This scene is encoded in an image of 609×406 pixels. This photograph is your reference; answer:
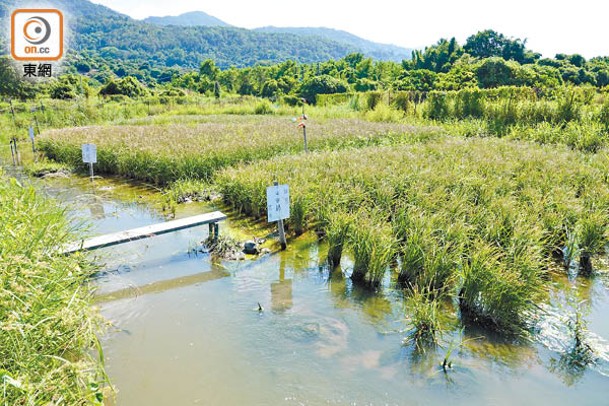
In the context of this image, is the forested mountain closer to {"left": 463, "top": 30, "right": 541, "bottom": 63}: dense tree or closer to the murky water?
{"left": 463, "top": 30, "right": 541, "bottom": 63}: dense tree

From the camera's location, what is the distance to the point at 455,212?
5602 mm

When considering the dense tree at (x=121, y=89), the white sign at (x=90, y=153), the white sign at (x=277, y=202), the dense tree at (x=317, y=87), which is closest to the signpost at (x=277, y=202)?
the white sign at (x=277, y=202)

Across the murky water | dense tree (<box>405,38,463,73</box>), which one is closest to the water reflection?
the murky water

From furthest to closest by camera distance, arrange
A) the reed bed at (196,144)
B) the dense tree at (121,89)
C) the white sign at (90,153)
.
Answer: the dense tree at (121,89) < the reed bed at (196,144) < the white sign at (90,153)

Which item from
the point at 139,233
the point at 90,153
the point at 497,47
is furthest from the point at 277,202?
the point at 497,47

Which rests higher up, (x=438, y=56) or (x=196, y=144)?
(x=438, y=56)

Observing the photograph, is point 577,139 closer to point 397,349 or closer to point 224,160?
point 224,160

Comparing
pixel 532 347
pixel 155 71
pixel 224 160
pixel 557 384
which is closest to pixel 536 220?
pixel 532 347

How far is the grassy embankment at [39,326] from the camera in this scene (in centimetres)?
217

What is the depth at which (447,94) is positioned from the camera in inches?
691

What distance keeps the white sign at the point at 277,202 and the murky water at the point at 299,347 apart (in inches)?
24.7

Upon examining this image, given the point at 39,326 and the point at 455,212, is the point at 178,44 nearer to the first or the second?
the point at 455,212

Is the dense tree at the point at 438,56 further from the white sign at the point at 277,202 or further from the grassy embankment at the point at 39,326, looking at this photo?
the grassy embankment at the point at 39,326

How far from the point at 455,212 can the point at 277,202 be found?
93.3 inches
